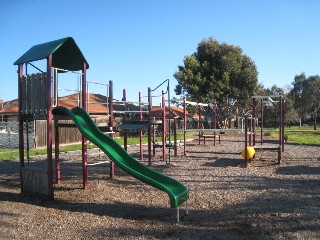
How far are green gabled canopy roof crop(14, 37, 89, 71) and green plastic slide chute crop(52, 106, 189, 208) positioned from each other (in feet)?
4.39

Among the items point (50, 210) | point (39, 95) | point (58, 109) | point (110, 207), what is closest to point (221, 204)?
point (110, 207)

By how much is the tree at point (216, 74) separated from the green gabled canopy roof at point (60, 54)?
22.0 m

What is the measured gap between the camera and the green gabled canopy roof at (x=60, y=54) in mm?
7868

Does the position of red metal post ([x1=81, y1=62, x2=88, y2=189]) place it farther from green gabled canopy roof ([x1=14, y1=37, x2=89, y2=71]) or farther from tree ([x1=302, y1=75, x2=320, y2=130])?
tree ([x1=302, y1=75, x2=320, y2=130])

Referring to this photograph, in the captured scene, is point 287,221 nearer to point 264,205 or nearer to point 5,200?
point 264,205

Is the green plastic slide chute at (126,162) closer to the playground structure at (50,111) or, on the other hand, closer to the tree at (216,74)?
the playground structure at (50,111)

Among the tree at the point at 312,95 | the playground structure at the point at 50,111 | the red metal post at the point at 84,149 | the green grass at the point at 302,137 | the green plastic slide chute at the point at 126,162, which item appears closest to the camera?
the green plastic slide chute at the point at 126,162

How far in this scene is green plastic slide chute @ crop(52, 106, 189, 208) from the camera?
600 cm

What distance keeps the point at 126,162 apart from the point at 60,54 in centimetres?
381

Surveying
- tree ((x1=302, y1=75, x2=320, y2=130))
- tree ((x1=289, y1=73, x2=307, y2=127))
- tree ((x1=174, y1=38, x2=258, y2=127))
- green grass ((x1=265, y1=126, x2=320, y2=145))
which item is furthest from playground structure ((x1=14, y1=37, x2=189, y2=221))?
tree ((x1=289, y1=73, x2=307, y2=127))

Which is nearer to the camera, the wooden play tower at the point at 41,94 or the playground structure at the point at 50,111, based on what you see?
the playground structure at the point at 50,111

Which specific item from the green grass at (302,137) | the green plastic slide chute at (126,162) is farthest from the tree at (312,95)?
the green plastic slide chute at (126,162)

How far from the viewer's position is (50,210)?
255 inches

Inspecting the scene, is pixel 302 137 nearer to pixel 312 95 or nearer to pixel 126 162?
pixel 126 162
